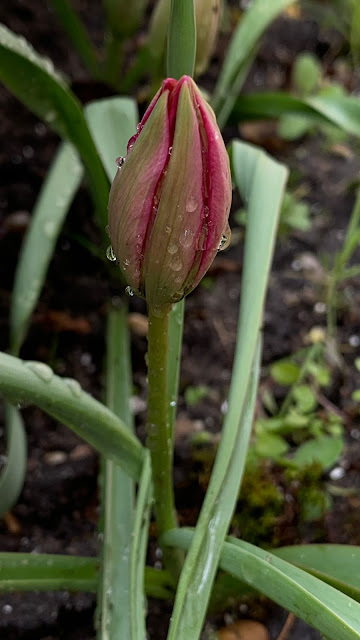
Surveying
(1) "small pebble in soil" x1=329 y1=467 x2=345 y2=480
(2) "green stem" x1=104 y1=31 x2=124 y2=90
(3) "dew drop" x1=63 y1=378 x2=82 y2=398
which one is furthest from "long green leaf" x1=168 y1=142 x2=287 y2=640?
(2) "green stem" x1=104 y1=31 x2=124 y2=90

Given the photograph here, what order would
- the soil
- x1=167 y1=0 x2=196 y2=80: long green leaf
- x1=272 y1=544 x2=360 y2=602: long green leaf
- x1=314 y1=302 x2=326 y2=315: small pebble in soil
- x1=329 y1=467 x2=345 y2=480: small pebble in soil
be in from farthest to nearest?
x1=314 y1=302 x2=326 y2=315: small pebble in soil < x1=329 y1=467 x2=345 y2=480: small pebble in soil < the soil < x1=272 y1=544 x2=360 y2=602: long green leaf < x1=167 y1=0 x2=196 y2=80: long green leaf

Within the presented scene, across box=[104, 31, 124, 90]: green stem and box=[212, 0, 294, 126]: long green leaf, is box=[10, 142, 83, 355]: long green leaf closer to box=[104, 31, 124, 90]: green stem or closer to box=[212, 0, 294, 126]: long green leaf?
box=[212, 0, 294, 126]: long green leaf

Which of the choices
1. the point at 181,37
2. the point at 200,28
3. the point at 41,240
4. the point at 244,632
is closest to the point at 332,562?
the point at 244,632

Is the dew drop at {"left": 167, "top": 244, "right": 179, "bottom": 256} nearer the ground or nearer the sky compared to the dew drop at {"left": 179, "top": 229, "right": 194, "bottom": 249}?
nearer the ground

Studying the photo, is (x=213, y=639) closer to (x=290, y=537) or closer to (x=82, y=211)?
(x=290, y=537)

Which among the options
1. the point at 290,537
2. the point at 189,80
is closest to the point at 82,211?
the point at 290,537

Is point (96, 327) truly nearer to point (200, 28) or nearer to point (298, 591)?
point (200, 28)
